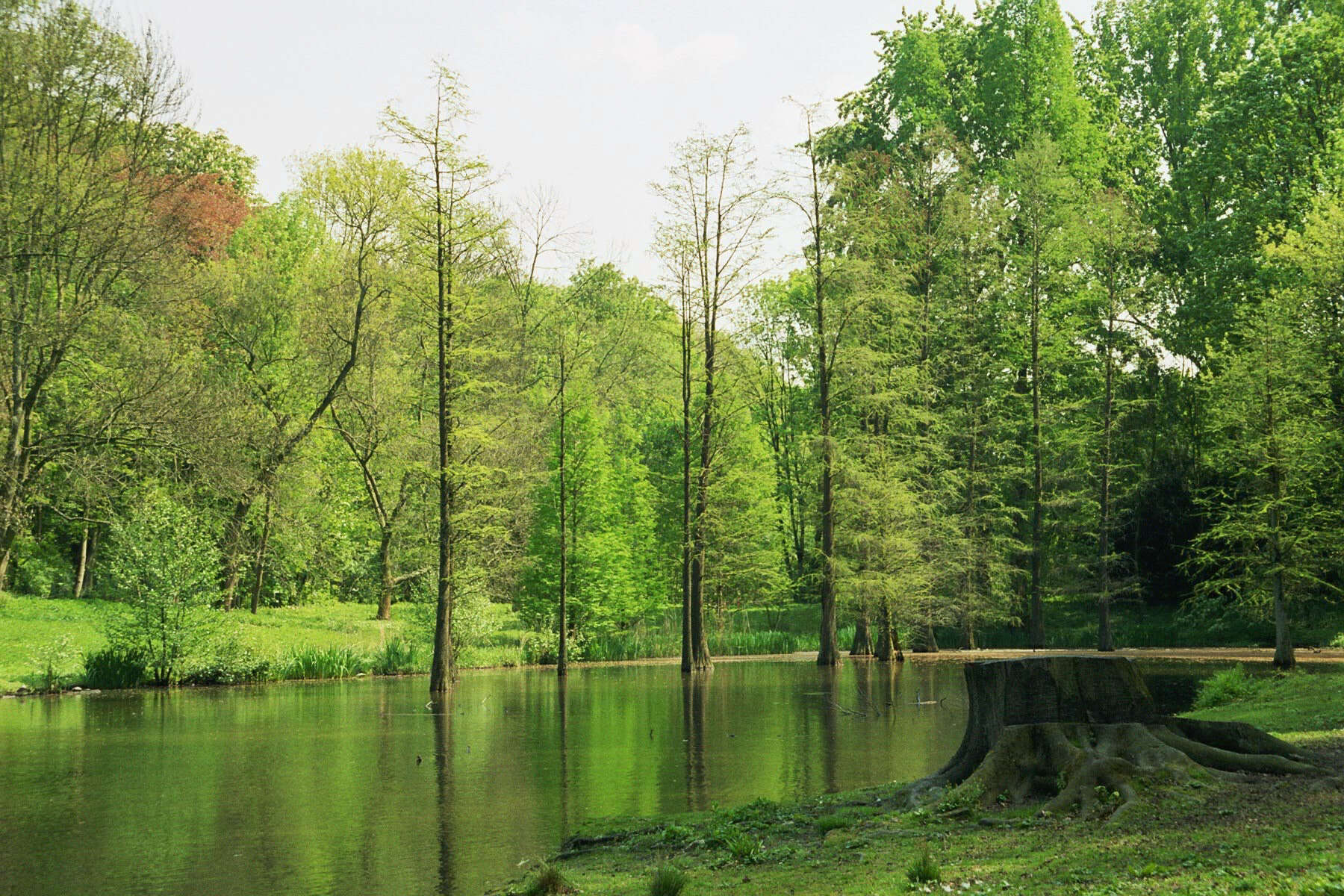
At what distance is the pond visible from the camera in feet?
32.1

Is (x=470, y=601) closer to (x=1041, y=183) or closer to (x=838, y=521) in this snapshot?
(x=838, y=521)

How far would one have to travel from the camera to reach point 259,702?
24266 mm

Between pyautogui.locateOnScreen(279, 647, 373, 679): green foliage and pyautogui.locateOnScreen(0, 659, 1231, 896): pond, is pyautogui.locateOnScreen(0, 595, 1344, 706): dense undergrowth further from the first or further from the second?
pyautogui.locateOnScreen(0, 659, 1231, 896): pond

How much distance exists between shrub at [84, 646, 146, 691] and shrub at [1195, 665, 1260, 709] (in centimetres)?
2371

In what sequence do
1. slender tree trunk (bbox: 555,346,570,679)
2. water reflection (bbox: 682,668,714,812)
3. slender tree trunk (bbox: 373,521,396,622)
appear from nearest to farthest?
water reflection (bbox: 682,668,714,812) < slender tree trunk (bbox: 555,346,570,679) < slender tree trunk (bbox: 373,521,396,622)

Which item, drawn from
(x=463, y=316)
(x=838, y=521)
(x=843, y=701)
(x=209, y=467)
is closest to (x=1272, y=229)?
(x=838, y=521)

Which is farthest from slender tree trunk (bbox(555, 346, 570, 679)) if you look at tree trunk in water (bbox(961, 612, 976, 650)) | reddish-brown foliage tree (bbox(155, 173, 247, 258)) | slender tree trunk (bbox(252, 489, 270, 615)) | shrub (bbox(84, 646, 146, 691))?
tree trunk in water (bbox(961, 612, 976, 650))

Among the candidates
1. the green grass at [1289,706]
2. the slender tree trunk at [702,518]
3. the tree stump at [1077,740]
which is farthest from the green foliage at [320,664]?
the tree stump at [1077,740]

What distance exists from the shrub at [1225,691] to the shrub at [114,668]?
23712 millimetres

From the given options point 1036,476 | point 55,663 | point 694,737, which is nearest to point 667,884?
point 694,737

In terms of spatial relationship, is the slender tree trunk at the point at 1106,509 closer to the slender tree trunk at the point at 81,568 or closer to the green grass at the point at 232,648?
the green grass at the point at 232,648

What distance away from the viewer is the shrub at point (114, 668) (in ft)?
89.6

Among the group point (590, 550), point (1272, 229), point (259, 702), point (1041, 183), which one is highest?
point (1041, 183)

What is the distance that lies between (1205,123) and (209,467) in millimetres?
34753
